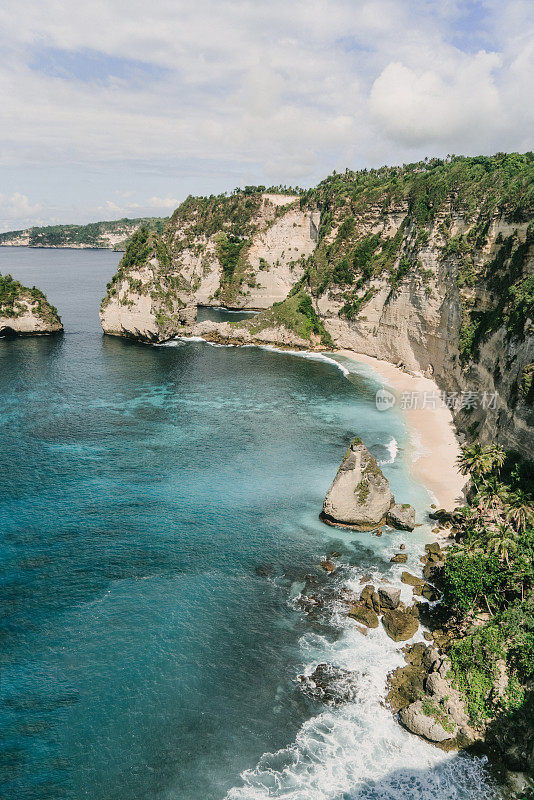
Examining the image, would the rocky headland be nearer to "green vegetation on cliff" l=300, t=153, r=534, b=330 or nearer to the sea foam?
"green vegetation on cliff" l=300, t=153, r=534, b=330

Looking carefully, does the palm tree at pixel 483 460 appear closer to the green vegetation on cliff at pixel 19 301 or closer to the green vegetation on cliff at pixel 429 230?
the green vegetation on cliff at pixel 429 230

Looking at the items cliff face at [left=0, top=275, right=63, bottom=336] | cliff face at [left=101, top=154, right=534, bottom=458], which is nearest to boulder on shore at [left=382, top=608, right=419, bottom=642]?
cliff face at [left=101, top=154, right=534, bottom=458]

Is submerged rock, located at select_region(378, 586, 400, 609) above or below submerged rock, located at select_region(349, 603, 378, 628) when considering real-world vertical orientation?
above

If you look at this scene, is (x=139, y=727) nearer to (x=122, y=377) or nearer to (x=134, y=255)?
(x=122, y=377)

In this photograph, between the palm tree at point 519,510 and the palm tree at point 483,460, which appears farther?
the palm tree at point 483,460

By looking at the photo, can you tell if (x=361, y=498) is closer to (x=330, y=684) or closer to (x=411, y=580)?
(x=411, y=580)

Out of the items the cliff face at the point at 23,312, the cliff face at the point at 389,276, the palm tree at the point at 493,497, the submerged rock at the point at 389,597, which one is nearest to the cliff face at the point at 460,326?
the cliff face at the point at 389,276
